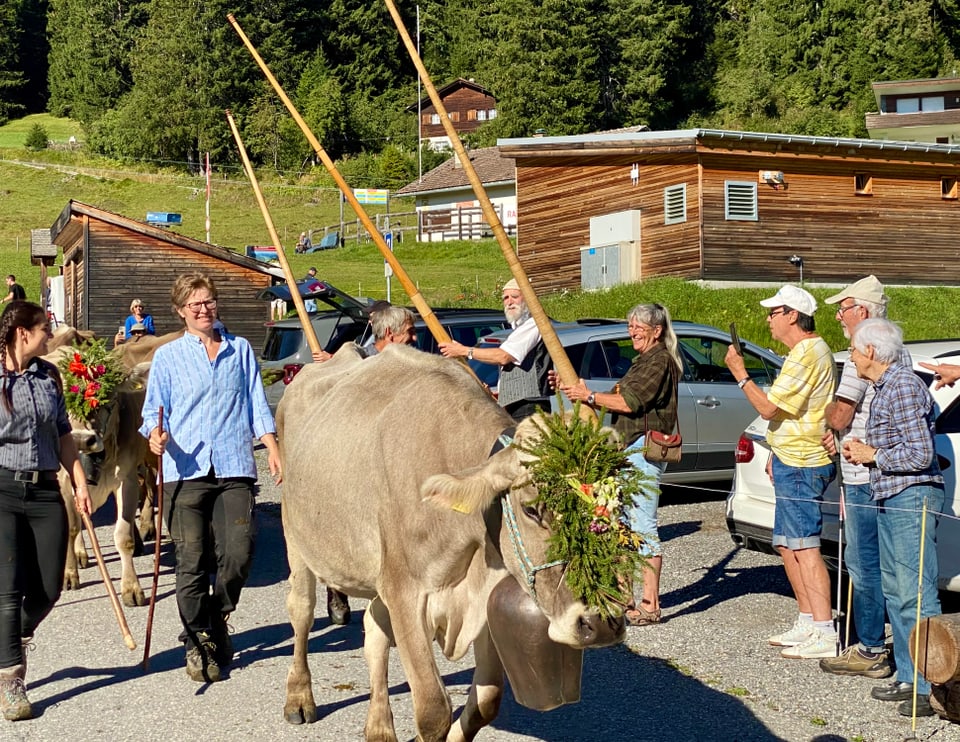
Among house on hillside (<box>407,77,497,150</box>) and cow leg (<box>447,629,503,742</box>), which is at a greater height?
A: house on hillside (<box>407,77,497,150</box>)

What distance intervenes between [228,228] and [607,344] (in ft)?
213

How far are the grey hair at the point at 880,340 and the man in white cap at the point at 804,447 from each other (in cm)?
63

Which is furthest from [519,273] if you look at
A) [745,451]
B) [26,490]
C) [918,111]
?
[918,111]

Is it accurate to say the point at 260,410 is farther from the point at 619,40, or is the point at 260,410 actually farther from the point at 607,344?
the point at 619,40

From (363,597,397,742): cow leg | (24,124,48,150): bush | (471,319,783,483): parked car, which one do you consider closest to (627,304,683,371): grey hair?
(363,597,397,742): cow leg

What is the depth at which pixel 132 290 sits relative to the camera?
3566 cm

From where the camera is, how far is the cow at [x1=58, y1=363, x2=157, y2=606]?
922 centimetres

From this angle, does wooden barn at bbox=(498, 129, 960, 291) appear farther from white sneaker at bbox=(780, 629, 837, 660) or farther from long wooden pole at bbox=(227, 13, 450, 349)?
white sneaker at bbox=(780, 629, 837, 660)

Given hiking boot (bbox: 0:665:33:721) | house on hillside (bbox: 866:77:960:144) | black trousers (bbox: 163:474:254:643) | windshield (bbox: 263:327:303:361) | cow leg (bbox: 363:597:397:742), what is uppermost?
house on hillside (bbox: 866:77:960:144)

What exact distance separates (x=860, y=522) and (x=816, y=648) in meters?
0.90

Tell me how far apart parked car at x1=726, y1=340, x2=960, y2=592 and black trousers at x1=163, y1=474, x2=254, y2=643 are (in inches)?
141

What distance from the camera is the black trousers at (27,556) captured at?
21.7 feet

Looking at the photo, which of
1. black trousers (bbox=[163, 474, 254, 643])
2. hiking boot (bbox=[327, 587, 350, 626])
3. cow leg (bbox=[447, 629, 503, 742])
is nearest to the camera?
cow leg (bbox=[447, 629, 503, 742])

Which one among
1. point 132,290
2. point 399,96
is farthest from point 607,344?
point 399,96
